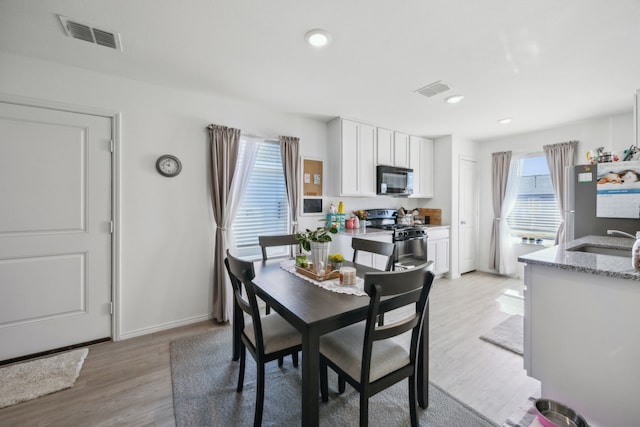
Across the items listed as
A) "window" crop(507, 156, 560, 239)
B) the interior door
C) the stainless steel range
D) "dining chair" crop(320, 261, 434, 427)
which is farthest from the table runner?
"window" crop(507, 156, 560, 239)

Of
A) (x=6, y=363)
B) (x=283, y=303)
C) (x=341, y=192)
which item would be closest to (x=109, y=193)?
(x=6, y=363)

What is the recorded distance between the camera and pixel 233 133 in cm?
294

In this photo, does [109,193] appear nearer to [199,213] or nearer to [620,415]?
[199,213]

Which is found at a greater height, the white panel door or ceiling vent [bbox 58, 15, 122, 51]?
ceiling vent [bbox 58, 15, 122, 51]

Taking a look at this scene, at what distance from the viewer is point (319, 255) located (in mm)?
1868

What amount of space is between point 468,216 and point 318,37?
4.31 m

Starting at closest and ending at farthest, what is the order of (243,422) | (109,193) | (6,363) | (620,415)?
(620,415), (243,422), (6,363), (109,193)

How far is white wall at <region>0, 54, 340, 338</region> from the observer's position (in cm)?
240

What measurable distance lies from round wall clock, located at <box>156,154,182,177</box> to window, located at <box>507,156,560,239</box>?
206 inches

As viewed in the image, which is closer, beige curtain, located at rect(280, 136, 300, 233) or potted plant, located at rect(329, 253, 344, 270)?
potted plant, located at rect(329, 253, 344, 270)

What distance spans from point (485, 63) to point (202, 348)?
350 cm

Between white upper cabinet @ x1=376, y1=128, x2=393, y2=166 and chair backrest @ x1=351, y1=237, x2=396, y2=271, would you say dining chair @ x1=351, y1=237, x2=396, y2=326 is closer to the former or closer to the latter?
chair backrest @ x1=351, y1=237, x2=396, y2=271

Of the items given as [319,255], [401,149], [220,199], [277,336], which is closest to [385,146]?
[401,149]

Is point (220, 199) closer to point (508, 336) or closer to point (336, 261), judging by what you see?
point (336, 261)
